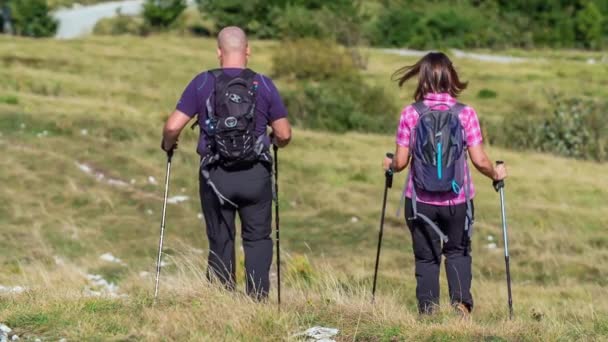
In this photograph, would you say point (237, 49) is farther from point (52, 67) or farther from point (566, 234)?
point (52, 67)

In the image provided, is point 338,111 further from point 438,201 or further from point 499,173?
point 438,201

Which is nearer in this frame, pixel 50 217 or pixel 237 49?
pixel 237 49

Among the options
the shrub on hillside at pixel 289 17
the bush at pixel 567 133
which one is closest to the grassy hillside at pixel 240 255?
the bush at pixel 567 133

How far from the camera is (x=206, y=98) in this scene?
6953 millimetres

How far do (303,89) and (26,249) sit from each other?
21524 millimetres

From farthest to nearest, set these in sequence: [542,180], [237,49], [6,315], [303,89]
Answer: [303,89]
[542,180]
[237,49]
[6,315]

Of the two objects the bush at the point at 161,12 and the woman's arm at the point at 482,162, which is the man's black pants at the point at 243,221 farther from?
the bush at the point at 161,12

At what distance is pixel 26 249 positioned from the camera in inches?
546

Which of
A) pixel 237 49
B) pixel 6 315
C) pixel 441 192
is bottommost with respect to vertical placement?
pixel 6 315

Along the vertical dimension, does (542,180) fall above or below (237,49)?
below

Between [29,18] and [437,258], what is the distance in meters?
61.6

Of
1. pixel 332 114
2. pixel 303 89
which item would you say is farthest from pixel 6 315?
pixel 303 89

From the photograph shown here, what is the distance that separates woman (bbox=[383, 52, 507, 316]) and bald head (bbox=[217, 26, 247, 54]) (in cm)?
116

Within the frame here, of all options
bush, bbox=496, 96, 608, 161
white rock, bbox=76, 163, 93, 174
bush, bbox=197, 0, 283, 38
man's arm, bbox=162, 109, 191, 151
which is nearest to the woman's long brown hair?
man's arm, bbox=162, 109, 191, 151
